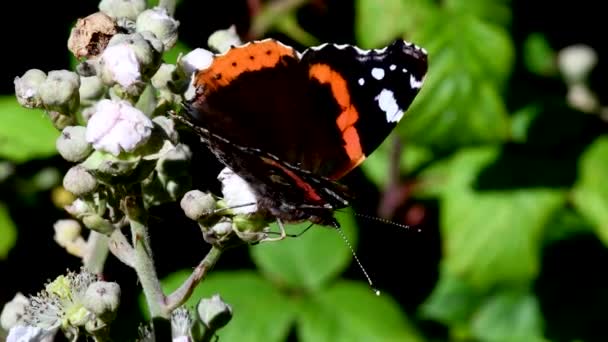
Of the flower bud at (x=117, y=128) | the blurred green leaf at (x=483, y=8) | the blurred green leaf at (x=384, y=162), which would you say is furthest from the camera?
the blurred green leaf at (x=384, y=162)

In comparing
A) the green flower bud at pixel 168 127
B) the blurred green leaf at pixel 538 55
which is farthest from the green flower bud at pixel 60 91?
the blurred green leaf at pixel 538 55

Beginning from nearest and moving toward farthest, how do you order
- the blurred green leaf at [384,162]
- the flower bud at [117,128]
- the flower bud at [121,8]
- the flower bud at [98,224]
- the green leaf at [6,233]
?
the flower bud at [117,128] → the flower bud at [98,224] → the flower bud at [121,8] → the green leaf at [6,233] → the blurred green leaf at [384,162]

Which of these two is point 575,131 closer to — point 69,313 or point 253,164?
point 253,164

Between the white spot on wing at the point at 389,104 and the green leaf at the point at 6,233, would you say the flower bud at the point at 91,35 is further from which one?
the green leaf at the point at 6,233

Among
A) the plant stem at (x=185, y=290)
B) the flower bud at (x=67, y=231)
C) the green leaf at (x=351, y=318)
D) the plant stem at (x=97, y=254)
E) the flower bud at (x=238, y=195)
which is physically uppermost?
the flower bud at (x=238, y=195)

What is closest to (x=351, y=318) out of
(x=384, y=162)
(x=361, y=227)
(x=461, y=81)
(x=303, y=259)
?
(x=303, y=259)

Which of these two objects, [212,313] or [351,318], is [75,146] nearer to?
[212,313]
